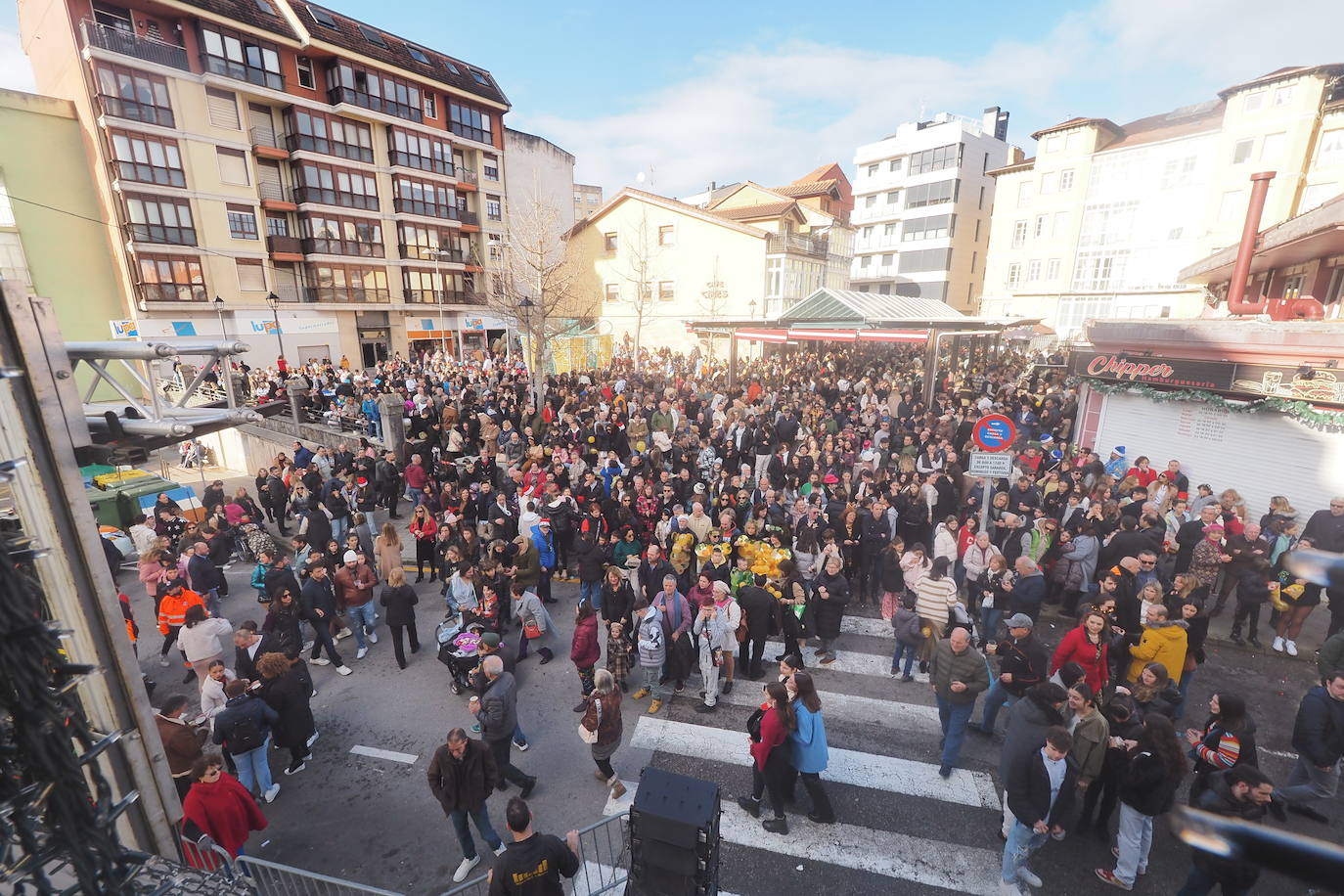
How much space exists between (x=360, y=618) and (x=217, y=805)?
3.90 m

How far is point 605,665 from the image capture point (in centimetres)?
820

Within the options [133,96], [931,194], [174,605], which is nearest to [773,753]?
[174,605]

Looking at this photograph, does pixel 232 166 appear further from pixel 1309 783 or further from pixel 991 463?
pixel 1309 783

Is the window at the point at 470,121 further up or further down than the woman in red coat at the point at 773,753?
further up

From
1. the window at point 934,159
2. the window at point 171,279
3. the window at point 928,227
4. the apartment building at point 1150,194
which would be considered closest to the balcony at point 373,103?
the window at point 171,279

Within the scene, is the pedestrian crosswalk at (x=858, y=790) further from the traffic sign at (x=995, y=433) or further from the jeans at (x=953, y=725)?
the traffic sign at (x=995, y=433)

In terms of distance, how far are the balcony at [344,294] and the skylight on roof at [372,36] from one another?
15.0 meters

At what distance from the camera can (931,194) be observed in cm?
4859

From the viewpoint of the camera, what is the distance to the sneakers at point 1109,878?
5.00m

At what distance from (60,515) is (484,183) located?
4545 centimetres

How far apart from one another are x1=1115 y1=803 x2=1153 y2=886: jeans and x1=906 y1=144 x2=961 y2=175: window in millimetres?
52657

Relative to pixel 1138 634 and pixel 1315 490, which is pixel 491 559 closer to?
pixel 1138 634

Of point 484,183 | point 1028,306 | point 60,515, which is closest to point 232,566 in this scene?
point 60,515

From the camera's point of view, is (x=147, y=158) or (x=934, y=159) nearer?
(x=147, y=158)
